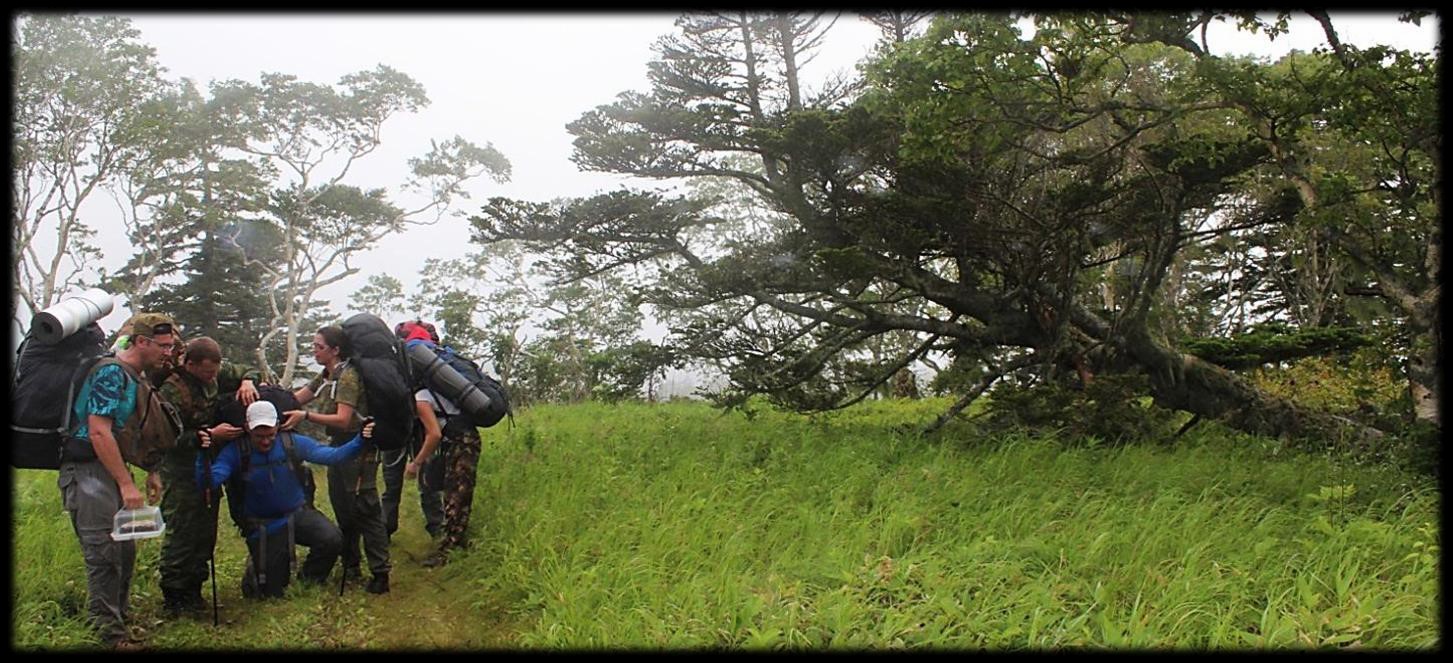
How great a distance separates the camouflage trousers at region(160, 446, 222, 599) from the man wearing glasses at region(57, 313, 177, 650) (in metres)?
0.45

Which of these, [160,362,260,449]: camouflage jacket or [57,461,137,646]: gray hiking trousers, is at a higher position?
[160,362,260,449]: camouflage jacket

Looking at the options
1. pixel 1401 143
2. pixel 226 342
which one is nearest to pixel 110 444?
pixel 1401 143

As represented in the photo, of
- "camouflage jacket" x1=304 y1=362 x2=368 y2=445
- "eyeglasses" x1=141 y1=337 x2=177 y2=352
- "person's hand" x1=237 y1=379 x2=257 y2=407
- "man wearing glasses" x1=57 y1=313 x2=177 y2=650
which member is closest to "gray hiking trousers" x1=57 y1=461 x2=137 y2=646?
"man wearing glasses" x1=57 y1=313 x2=177 y2=650

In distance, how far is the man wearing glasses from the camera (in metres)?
3.52

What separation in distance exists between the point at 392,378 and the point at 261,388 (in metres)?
0.97

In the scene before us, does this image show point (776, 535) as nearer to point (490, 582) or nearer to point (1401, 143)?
point (490, 582)

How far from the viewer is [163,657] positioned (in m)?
3.77

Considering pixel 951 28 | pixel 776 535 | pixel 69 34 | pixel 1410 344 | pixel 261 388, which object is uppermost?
pixel 69 34

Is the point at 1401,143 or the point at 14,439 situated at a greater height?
the point at 1401,143

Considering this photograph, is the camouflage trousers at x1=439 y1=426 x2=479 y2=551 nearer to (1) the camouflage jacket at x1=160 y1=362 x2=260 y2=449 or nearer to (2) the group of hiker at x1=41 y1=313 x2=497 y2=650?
(2) the group of hiker at x1=41 y1=313 x2=497 y2=650

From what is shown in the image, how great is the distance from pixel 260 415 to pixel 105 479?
806 millimetres

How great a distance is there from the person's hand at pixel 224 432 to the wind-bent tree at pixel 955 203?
203 inches

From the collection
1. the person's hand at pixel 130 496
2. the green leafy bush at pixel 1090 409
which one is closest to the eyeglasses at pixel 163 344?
the person's hand at pixel 130 496

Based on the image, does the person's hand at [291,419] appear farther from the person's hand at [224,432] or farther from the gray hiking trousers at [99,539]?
the gray hiking trousers at [99,539]
